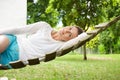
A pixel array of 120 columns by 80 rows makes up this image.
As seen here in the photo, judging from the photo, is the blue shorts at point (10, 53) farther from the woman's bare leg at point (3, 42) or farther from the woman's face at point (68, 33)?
the woman's face at point (68, 33)

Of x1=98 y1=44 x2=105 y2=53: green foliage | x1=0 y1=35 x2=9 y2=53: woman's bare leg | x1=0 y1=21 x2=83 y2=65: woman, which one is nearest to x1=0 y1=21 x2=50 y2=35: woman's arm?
x1=0 y1=21 x2=83 y2=65: woman

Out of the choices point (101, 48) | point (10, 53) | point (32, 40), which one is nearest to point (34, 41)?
point (32, 40)

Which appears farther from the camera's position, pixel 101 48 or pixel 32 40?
pixel 101 48

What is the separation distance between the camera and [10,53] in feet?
7.76

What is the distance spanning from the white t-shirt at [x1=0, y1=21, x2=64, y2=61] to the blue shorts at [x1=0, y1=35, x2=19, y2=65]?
0.08ft

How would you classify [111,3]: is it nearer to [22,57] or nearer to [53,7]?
[53,7]

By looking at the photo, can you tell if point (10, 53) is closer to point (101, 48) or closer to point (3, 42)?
point (3, 42)

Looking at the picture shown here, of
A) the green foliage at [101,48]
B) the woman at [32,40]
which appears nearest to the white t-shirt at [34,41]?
the woman at [32,40]

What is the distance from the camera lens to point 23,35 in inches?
97.0

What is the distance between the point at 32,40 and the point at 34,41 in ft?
0.05

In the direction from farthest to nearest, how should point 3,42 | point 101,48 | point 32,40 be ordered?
point 101,48, point 32,40, point 3,42

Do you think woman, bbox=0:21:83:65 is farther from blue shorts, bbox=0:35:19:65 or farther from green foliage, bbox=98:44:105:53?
green foliage, bbox=98:44:105:53

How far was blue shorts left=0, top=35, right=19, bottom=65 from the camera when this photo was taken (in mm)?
2357

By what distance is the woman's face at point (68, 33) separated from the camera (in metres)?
2.44
